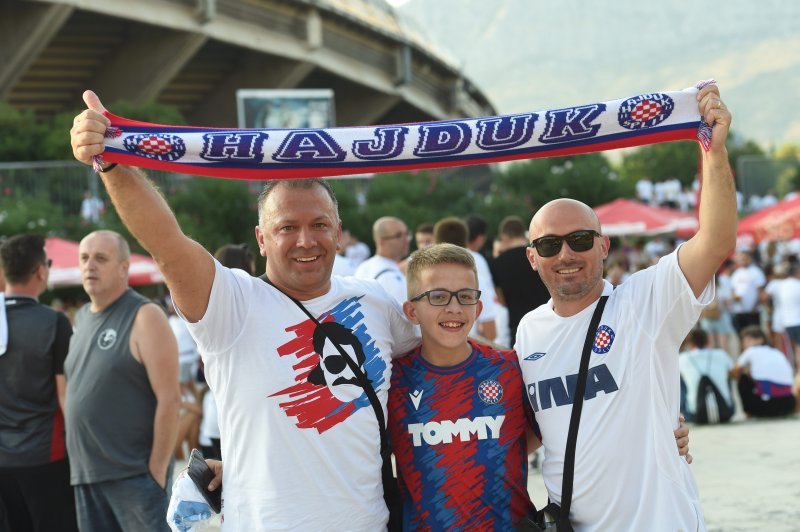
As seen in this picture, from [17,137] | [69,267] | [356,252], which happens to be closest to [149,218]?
[69,267]

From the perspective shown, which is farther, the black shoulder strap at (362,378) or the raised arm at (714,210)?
the black shoulder strap at (362,378)

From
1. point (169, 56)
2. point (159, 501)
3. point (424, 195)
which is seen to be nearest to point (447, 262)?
point (159, 501)

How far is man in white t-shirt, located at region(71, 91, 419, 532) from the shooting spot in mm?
3625

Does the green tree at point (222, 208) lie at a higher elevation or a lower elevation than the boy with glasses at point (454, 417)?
higher

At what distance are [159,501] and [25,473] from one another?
840mm

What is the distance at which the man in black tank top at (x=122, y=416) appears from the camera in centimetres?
550

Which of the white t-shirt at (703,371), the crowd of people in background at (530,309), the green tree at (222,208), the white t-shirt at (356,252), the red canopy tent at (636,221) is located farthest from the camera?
the green tree at (222,208)

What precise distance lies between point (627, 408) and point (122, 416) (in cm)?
288

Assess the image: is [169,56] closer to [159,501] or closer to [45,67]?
[45,67]

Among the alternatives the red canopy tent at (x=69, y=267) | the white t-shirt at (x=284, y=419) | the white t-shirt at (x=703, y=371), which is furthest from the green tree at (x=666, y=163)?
the white t-shirt at (x=284, y=419)

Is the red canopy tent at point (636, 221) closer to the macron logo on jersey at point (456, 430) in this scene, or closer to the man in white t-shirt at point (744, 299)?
the man in white t-shirt at point (744, 299)

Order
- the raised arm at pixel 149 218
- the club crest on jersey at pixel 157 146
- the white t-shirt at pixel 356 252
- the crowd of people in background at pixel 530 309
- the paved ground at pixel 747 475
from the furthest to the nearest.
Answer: the white t-shirt at pixel 356 252 → the crowd of people in background at pixel 530 309 → the paved ground at pixel 747 475 → the club crest on jersey at pixel 157 146 → the raised arm at pixel 149 218

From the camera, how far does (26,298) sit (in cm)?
605

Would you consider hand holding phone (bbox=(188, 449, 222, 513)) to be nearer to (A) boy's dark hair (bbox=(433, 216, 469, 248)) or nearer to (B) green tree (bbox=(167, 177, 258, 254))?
(A) boy's dark hair (bbox=(433, 216, 469, 248))
